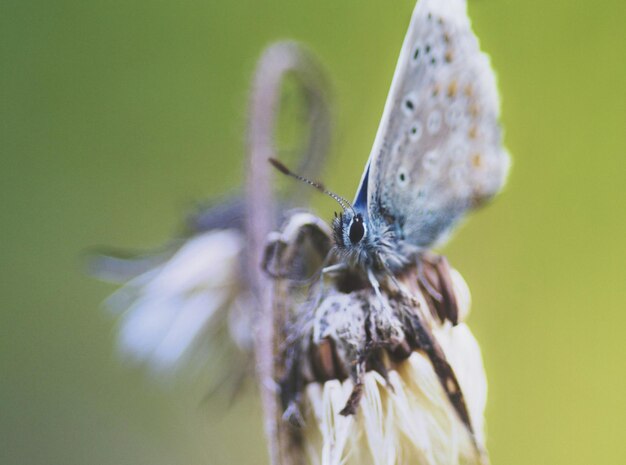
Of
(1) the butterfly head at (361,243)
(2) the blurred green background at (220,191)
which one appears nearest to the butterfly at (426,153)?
(1) the butterfly head at (361,243)

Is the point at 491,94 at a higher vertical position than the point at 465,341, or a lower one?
higher

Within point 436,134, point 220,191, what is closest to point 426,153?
point 436,134

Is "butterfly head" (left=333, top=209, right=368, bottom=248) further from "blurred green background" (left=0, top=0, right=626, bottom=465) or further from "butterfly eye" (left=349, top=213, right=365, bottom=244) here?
"blurred green background" (left=0, top=0, right=626, bottom=465)

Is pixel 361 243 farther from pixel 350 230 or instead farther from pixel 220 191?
pixel 220 191

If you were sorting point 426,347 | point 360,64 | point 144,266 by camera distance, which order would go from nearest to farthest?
point 426,347 < point 144,266 < point 360,64

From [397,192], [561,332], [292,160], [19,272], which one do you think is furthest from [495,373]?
[19,272]

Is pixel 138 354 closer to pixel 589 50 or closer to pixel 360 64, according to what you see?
pixel 360 64
